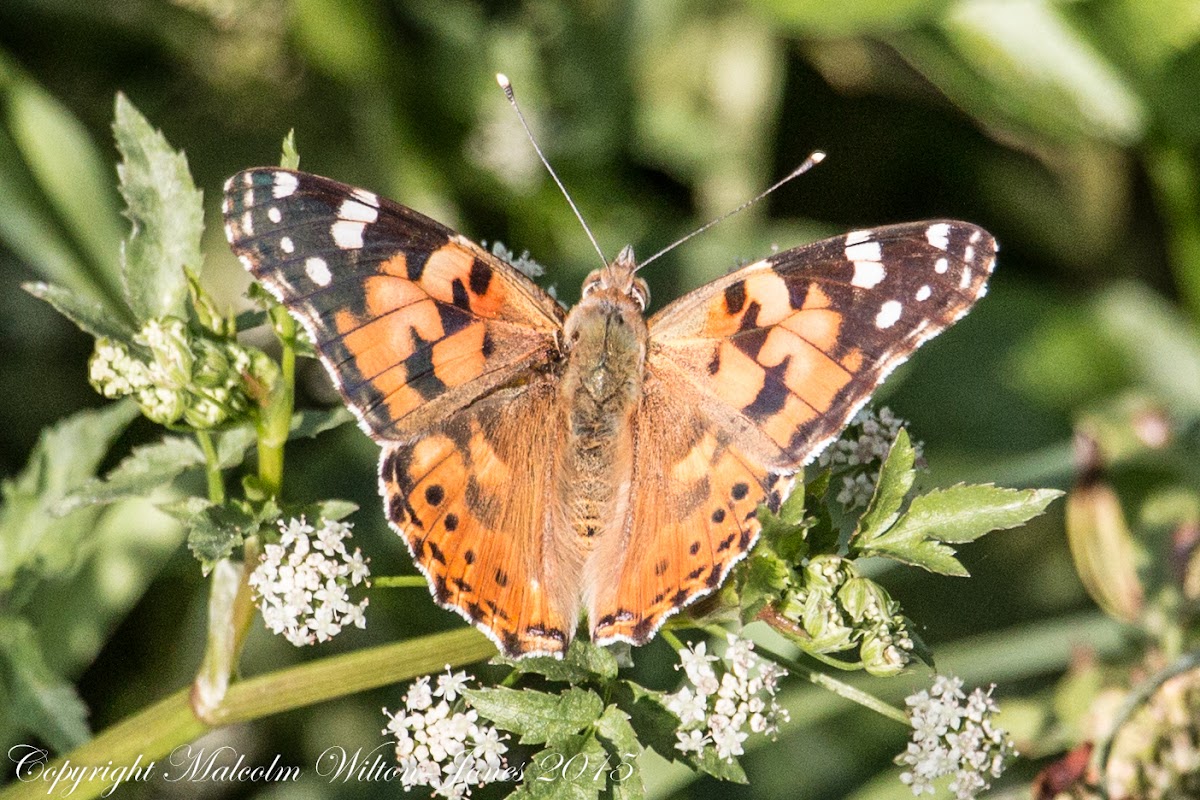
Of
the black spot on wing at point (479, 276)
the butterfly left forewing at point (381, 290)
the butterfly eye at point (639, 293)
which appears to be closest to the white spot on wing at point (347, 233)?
the butterfly left forewing at point (381, 290)

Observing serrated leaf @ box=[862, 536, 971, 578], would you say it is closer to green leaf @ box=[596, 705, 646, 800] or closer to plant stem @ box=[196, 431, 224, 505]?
green leaf @ box=[596, 705, 646, 800]

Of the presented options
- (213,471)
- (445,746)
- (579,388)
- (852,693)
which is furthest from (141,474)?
(852,693)

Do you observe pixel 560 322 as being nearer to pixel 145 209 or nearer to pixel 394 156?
pixel 145 209

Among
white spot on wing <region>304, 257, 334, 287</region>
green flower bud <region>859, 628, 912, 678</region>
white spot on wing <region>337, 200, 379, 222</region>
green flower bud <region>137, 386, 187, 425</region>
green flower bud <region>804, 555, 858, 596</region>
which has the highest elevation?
white spot on wing <region>337, 200, 379, 222</region>

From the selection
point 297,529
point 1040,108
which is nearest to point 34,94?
point 297,529

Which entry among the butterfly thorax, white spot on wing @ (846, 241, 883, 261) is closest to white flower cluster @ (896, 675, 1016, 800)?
the butterfly thorax

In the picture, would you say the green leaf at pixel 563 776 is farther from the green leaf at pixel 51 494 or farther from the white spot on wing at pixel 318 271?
the green leaf at pixel 51 494

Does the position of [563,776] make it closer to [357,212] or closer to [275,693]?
[275,693]
